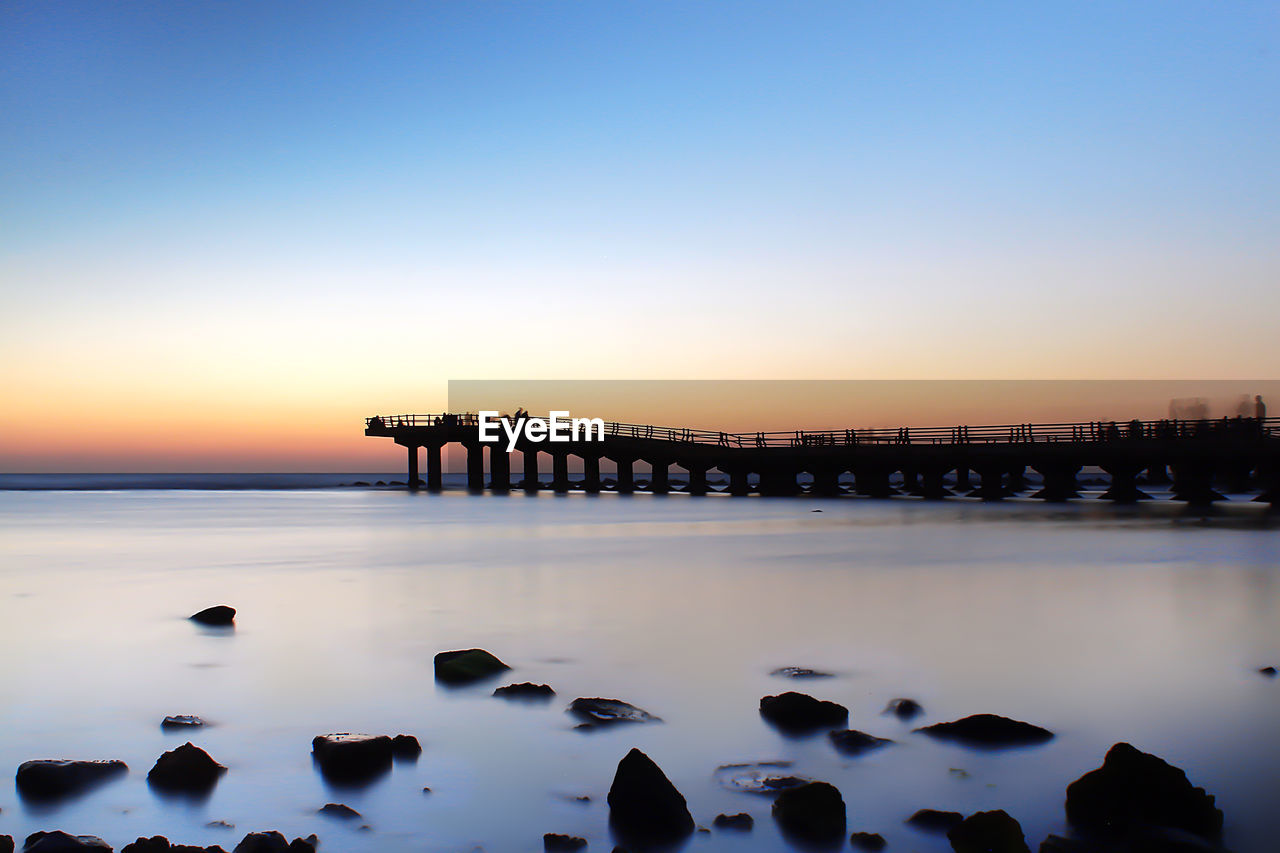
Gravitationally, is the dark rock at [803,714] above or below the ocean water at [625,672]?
above

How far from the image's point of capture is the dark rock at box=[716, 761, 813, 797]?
254 inches

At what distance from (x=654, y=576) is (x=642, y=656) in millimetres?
8497

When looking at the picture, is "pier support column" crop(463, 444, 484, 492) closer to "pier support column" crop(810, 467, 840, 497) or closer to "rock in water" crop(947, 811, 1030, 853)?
"pier support column" crop(810, 467, 840, 497)

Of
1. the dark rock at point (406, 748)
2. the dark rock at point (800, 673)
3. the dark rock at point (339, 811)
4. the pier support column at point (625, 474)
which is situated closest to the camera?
the dark rock at point (339, 811)

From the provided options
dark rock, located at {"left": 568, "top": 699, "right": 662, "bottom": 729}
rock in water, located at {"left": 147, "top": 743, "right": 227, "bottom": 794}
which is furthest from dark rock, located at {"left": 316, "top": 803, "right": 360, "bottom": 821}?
dark rock, located at {"left": 568, "top": 699, "right": 662, "bottom": 729}

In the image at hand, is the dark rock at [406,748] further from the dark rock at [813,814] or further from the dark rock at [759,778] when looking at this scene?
the dark rock at [813,814]

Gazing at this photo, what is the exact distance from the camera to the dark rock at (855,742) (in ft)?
23.6

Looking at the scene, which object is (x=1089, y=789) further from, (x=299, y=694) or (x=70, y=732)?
(x=70, y=732)

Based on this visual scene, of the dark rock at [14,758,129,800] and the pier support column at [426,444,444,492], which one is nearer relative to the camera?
the dark rock at [14,758,129,800]

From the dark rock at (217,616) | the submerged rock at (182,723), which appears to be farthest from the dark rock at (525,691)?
the dark rock at (217,616)

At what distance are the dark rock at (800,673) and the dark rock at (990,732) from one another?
8.31ft

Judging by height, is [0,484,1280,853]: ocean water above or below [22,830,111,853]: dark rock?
below

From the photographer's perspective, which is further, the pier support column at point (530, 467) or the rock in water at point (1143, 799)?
Answer: the pier support column at point (530, 467)

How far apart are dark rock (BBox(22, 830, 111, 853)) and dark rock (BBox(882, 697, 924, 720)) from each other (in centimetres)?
621
